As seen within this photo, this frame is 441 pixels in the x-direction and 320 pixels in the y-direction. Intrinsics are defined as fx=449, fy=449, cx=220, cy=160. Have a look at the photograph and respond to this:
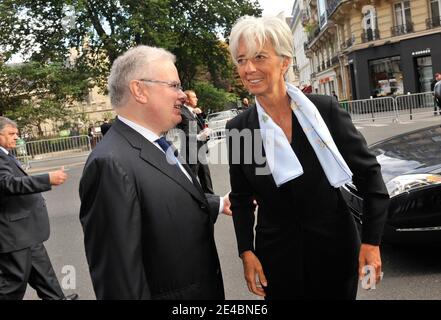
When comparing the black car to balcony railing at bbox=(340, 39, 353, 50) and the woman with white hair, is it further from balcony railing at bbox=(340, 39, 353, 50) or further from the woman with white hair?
balcony railing at bbox=(340, 39, 353, 50)

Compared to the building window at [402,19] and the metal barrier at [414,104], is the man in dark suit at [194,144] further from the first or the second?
the building window at [402,19]

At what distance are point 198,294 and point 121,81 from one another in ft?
3.33

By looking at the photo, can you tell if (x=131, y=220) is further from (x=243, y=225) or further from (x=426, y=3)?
(x=426, y=3)

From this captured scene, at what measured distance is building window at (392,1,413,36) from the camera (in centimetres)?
2986

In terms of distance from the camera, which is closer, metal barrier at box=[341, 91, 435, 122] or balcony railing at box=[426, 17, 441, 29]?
metal barrier at box=[341, 91, 435, 122]

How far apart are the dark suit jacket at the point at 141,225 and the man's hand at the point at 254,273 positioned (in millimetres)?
270

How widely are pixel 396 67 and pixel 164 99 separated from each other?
105 ft

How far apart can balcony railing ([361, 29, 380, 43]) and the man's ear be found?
32431 millimetres

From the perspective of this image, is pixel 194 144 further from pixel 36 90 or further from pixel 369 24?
pixel 369 24

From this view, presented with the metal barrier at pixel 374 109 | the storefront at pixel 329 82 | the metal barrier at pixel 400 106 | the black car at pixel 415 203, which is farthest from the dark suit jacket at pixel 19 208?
the storefront at pixel 329 82

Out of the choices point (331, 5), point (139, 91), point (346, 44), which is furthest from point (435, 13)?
point (139, 91)

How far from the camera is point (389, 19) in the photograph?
30766 millimetres

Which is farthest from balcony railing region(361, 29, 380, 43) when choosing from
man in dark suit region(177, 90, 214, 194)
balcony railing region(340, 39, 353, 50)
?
man in dark suit region(177, 90, 214, 194)
